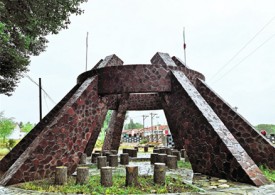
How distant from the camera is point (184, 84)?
9.02m

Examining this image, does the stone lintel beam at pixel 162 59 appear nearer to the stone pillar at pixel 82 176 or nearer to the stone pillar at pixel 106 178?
the stone pillar at pixel 106 178

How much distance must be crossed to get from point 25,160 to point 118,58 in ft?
23.5

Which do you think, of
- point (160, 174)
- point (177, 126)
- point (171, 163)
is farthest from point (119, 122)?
point (160, 174)

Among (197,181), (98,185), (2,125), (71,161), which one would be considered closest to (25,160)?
(71,161)

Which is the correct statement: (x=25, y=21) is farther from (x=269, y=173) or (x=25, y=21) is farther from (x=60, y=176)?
(x=269, y=173)

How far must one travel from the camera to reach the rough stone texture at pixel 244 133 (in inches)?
342

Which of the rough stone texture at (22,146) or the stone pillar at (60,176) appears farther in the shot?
the rough stone texture at (22,146)

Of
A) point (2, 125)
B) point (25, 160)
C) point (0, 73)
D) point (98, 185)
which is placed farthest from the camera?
point (2, 125)

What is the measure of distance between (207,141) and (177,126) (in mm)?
1565

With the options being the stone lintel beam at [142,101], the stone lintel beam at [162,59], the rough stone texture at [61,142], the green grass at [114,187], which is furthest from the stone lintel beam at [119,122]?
the green grass at [114,187]

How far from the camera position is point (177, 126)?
899 centimetres

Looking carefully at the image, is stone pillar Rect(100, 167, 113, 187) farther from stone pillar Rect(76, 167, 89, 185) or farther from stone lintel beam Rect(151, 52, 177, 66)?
stone lintel beam Rect(151, 52, 177, 66)

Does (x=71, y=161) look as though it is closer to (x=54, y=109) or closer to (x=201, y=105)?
(x=54, y=109)

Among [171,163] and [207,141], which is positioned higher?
[207,141]
